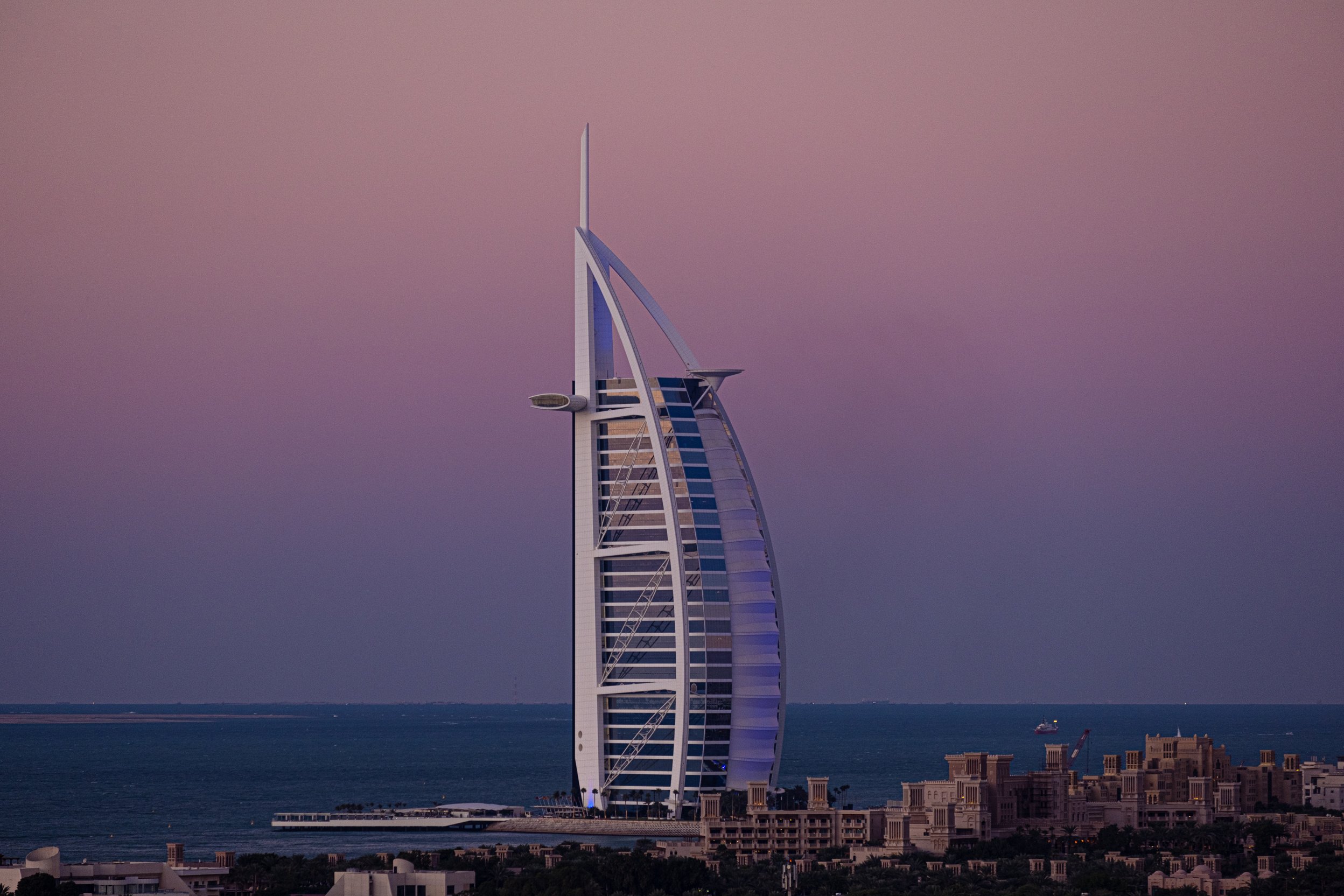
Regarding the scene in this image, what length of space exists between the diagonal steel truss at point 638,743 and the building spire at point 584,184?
2513 centimetres

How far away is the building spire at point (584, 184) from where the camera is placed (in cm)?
12438

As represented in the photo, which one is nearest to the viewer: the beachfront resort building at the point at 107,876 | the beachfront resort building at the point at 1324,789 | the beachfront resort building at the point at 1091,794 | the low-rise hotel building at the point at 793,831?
the beachfront resort building at the point at 107,876

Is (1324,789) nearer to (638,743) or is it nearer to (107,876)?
(638,743)

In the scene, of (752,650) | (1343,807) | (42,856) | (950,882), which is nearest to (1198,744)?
(1343,807)

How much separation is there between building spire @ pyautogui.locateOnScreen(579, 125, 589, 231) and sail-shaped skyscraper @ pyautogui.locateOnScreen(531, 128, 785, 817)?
3.37 m

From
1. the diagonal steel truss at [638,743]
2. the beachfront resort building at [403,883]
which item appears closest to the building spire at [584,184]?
the diagonal steel truss at [638,743]

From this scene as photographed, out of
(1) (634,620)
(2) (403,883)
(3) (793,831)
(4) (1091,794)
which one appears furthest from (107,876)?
(4) (1091,794)

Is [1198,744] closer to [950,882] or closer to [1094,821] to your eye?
[1094,821]

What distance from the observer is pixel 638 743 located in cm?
11919

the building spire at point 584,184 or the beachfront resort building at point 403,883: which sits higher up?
the building spire at point 584,184

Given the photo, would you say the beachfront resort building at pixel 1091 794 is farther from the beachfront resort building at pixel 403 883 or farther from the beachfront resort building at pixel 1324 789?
the beachfront resort building at pixel 403 883

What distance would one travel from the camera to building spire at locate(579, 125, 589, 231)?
408 feet

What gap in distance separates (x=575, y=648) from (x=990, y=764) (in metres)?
21.9

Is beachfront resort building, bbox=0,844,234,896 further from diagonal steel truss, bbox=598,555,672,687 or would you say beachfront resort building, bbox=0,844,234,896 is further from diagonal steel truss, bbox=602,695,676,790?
diagonal steel truss, bbox=598,555,672,687
